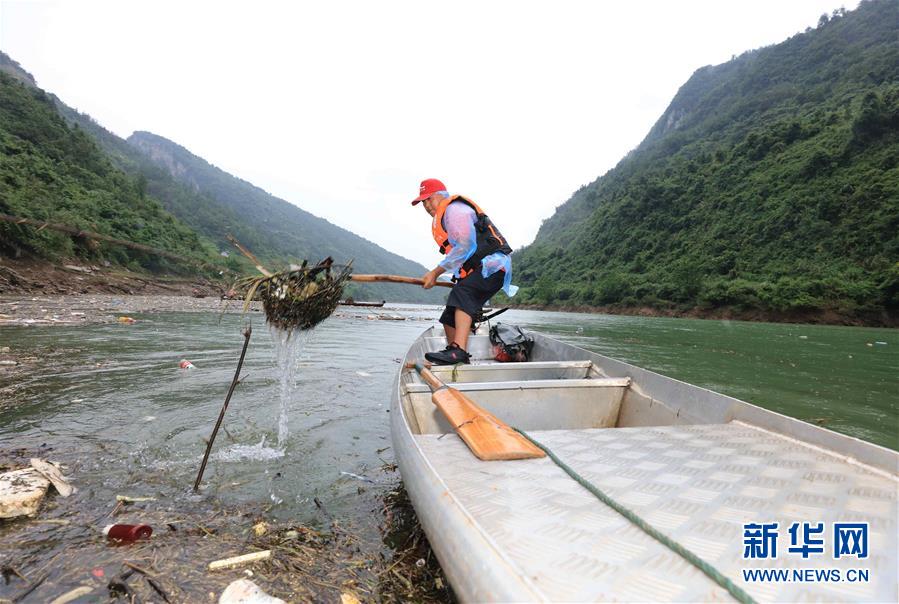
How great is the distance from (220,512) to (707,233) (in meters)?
66.6

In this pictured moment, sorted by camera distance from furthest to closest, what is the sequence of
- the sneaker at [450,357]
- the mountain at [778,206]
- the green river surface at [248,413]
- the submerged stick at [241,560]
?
the mountain at [778,206], the sneaker at [450,357], the green river surface at [248,413], the submerged stick at [241,560]

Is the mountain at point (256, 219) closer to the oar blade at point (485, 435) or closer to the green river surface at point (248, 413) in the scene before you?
the green river surface at point (248, 413)

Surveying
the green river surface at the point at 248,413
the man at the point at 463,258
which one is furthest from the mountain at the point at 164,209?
the green river surface at the point at 248,413

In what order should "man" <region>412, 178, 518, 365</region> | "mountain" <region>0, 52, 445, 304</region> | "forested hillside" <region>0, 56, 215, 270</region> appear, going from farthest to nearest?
1. "mountain" <region>0, 52, 445, 304</region>
2. "forested hillside" <region>0, 56, 215, 270</region>
3. "man" <region>412, 178, 518, 365</region>

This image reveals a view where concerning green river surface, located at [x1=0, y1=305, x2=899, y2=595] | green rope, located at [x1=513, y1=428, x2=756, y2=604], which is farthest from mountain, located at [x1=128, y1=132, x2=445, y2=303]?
green rope, located at [x1=513, y1=428, x2=756, y2=604]

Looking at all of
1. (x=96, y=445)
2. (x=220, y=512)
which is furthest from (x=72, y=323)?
(x=220, y=512)

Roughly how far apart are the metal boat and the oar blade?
0.05 meters

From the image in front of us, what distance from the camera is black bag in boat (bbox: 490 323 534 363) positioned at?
7.20 metres

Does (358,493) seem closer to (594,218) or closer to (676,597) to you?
(676,597)

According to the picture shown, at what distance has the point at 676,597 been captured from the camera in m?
1.09

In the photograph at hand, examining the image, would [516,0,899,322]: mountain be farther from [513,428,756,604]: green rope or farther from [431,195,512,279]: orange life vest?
[513,428,756,604]: green rope

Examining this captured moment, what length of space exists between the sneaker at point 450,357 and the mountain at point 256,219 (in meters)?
89.9

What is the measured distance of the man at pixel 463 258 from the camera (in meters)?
4.72

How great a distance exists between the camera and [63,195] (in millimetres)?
36406
